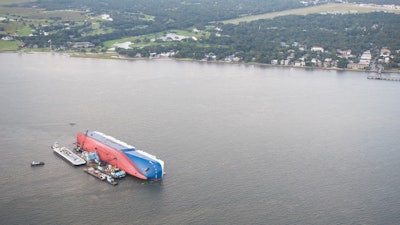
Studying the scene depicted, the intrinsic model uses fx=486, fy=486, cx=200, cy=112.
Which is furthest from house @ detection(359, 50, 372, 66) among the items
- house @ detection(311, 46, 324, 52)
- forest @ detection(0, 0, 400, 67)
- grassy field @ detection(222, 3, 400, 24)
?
grassy field @ detection(222, 3, 400, 24)

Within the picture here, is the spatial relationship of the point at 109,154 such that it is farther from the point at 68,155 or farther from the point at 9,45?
the point at 9,45

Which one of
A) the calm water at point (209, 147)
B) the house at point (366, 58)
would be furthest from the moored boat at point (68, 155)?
the house at point (366, 58)

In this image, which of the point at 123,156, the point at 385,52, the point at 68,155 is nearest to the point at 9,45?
the point at 68,155

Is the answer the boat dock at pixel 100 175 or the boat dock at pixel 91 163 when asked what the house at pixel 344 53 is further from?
the boat dock at pixel 100 175

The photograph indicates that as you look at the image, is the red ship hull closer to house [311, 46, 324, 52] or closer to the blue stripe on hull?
the blue stripe on hull

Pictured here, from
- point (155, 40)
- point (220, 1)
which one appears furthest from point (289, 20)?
point (220, 1)

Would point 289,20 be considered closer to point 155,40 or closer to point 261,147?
point 155,40

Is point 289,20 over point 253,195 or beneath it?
over
